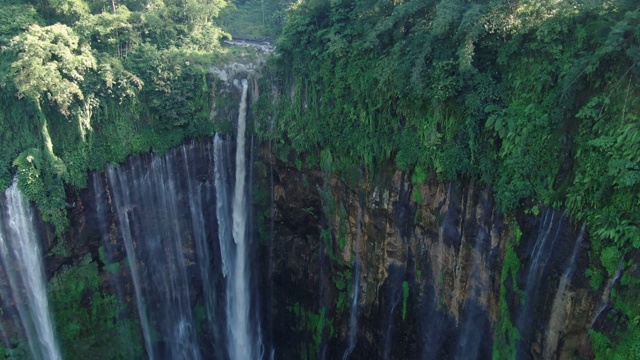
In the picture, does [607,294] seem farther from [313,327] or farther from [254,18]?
[254,18]

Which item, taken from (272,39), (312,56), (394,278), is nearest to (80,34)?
(312,56)

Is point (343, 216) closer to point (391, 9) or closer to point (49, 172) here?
point (391, 9)

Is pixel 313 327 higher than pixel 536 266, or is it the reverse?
pixel 536 266

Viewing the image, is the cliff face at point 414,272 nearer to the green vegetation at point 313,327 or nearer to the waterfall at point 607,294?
the green vegetation at point 313,327

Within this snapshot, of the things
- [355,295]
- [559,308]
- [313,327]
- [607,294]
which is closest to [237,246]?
[313,327]

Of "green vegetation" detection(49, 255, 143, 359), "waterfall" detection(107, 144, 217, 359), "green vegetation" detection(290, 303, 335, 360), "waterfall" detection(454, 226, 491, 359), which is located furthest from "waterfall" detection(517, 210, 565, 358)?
"green vegetation" detection(49, 255, 143, 359)
